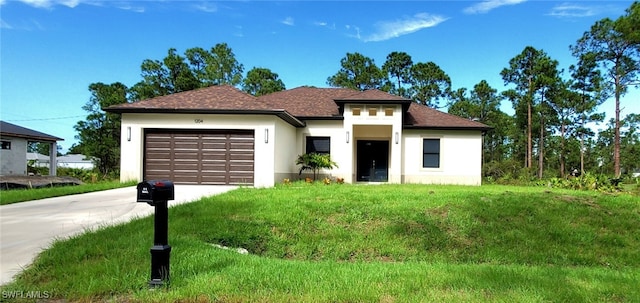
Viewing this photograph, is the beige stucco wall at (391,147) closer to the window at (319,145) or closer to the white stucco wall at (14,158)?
the window at (319,145)

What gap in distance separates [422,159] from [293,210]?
1179 cm

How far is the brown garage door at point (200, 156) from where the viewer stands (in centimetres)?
1396

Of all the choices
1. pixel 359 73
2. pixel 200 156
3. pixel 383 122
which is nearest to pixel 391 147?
pixel 383 122

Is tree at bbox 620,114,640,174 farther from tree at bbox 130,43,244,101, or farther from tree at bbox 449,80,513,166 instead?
tree at bbox 130,43,244,101

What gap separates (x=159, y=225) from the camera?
369 centimetres

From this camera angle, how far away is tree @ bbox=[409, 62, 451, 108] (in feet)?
120

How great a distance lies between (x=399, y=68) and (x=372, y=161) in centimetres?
2079

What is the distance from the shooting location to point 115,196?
1035cm

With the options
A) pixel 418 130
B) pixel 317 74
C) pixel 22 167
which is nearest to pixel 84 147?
pixel 22 167

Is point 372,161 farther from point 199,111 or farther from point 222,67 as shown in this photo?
point 222,67

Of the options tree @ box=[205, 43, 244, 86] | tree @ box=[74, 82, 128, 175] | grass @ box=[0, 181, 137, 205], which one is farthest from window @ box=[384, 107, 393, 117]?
tree @ box=[74, 82, 128, 175]

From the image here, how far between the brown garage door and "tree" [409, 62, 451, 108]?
26.6 m

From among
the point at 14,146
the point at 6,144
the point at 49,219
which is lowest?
the point at 49,219

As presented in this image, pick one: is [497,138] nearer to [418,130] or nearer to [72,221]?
[418,130]
